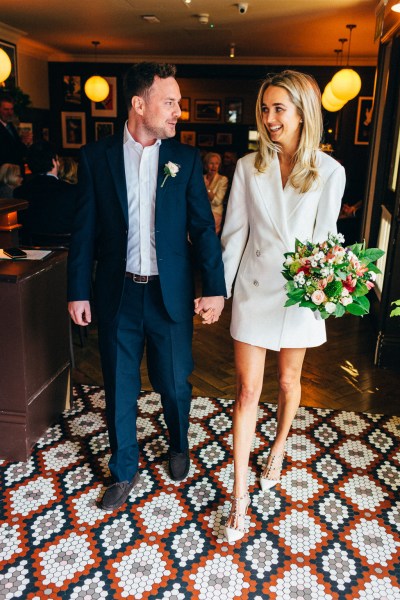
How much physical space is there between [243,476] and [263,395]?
1398 millimetres

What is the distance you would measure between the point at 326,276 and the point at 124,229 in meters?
0.83

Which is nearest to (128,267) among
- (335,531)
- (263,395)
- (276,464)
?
(276,464)

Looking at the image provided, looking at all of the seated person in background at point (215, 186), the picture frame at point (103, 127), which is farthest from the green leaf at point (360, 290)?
the picture frame at point (103, 127)

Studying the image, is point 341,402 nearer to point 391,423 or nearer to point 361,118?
point 391,423

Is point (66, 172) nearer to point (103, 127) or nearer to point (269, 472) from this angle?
point (269, 472)

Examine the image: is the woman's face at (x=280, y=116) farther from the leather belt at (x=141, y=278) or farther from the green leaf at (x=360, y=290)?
the leather belt at (x=141, y=278)

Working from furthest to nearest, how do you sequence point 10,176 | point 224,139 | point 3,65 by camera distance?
point 224,139 → point 3,65 → point 10,176

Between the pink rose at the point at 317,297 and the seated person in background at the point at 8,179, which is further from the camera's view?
the seated person in background at the point at 8,179

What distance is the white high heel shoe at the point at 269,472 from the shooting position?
2588 mm

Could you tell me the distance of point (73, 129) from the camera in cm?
1113

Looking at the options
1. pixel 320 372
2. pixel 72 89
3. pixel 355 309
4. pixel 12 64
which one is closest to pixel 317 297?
pixel 355 309

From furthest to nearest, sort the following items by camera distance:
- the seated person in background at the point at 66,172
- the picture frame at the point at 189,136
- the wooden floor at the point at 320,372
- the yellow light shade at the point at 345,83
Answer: the picture frame at the point at 189,136 < the yellow light shade at the point at 345,83 < the seated person in background at the point at 66,172 < the wooden floor at the point at 320,372

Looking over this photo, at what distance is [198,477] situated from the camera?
267 cm

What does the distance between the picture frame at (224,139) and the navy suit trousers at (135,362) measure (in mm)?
10287
